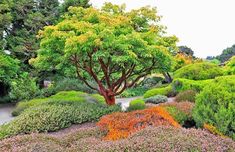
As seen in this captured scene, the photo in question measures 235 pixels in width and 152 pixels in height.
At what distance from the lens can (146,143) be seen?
4.48 m

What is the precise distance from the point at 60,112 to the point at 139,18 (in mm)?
3998

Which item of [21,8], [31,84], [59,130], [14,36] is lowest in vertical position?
[59,130]

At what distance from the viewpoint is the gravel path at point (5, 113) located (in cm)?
1246

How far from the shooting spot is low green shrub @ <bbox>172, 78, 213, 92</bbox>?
13.7m

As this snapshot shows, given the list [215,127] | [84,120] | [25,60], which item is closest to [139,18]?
[84,120]

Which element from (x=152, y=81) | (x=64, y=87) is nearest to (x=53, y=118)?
(x=64, y=87)

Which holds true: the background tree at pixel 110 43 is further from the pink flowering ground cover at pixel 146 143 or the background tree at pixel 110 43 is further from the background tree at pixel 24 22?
the background tree at pixel 24 22

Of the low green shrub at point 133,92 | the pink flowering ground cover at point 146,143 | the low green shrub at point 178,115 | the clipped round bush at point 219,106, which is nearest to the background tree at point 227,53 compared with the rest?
the low green shrub at point 133,92

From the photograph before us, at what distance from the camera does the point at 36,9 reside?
2039 centimetres

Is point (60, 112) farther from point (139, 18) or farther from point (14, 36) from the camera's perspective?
point (14, 36)

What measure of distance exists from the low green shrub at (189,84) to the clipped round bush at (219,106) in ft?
19.4

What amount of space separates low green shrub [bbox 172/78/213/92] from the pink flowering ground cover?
27.2 ft

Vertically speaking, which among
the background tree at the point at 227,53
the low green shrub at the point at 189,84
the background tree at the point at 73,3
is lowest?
the low green shrub at the point at 189,84

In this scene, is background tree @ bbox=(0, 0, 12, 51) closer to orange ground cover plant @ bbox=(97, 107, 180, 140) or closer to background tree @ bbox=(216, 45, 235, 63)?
orange ground cover plant @ bbox=(97, 107, 180, 140)
